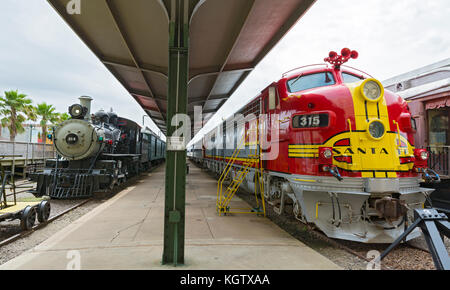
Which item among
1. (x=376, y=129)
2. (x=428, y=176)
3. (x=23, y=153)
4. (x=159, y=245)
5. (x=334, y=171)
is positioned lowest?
(x=159, y=245)

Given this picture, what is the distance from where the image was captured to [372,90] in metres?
5.04

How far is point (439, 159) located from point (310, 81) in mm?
4067

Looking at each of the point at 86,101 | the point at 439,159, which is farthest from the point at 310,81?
the point at 86,101

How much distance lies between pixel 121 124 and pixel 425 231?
12.8m

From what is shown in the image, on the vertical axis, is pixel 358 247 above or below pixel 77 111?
below

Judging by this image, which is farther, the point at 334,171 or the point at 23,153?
the point at 23,153

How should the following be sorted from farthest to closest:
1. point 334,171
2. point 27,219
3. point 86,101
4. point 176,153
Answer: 1. point 86,101
2. point 27,219
3. point 334,171
4. point 176,153

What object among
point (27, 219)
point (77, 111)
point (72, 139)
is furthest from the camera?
point (77, 111)

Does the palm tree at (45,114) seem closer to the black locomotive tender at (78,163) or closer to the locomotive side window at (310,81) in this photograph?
the black locomotive tender at (78,163)

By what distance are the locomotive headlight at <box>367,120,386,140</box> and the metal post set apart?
11.0 ft

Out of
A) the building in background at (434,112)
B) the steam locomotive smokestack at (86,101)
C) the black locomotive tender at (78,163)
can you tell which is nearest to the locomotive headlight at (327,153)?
the building in background at (434,112)

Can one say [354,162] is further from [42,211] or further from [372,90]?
[42,211]
